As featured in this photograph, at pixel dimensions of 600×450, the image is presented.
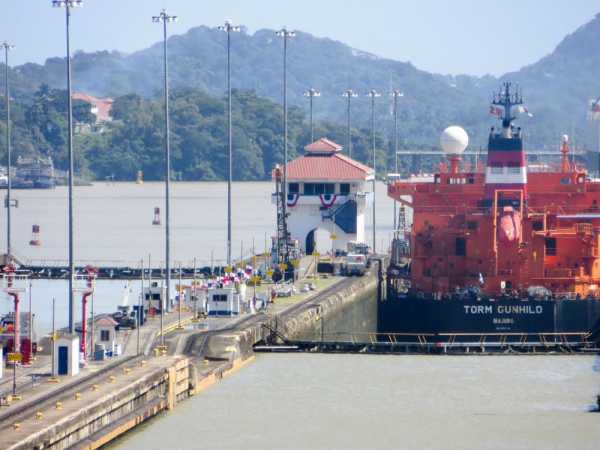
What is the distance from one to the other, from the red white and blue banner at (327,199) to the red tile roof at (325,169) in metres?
1.07

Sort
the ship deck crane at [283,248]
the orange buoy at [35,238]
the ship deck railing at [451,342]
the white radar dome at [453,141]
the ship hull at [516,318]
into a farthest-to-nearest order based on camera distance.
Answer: the orange buoy at [35,238] < the white radar dome at [453,141] < the ship deck crane at [283,248] < the ship hull at [516,318] < the ship deck railing at [451,342]

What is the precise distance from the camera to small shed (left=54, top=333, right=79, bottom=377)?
44531mm

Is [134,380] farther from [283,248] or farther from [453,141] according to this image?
[453,141]

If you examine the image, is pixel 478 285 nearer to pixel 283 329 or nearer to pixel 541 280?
pixel 541 280

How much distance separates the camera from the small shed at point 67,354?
44.5 meters

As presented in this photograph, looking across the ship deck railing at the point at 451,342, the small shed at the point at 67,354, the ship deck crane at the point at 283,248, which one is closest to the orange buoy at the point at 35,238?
the ship deck crane at the point at 283,248

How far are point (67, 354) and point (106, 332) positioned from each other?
5129 millimetres

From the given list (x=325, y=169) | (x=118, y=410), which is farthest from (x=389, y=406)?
(x=325, y=169)

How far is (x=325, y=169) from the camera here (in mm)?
92625

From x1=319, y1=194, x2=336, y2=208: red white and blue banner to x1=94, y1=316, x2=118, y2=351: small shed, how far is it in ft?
140

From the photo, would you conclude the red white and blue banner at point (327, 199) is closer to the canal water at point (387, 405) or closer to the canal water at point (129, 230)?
the canal water at point (129, 230)

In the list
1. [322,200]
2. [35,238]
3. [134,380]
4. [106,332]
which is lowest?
[134,380]

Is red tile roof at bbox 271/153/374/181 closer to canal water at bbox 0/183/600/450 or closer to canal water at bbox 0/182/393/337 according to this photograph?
canal water at bbox 0/182/393/337

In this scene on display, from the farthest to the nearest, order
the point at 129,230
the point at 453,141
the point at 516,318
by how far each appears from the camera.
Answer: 1. the point at 129,230
2. the point at 453,141
3. the point at 516,318
